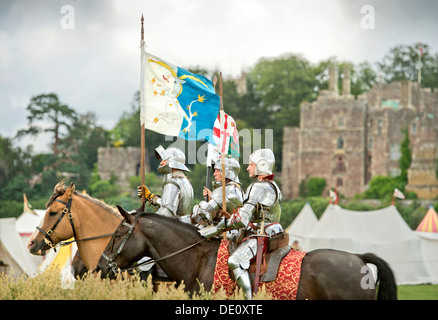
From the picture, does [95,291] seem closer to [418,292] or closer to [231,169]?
[231,169]

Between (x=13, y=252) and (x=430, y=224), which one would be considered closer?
(x=13, y=252)

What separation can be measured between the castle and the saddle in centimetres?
8098

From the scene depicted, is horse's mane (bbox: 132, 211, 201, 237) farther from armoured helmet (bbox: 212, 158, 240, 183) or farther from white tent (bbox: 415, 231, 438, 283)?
white tent (bbox: 415, 231, 438, 283)

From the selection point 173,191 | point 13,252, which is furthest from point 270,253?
point 13,252

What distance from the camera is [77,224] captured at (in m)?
10.7

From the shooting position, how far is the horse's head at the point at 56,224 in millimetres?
10383

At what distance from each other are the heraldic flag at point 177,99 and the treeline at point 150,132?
207 feet

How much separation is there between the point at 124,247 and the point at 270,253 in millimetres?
1955

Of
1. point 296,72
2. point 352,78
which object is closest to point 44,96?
point 296,72

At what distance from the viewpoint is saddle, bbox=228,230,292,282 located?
939cm

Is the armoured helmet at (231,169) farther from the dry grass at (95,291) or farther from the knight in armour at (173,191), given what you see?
the dry grass at (95,291)

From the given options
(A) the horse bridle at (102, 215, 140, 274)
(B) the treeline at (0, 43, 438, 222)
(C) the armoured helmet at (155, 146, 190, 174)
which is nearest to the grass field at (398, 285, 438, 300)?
(C) the armoured helmet at (155, 146, 190, 174)
